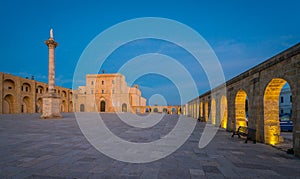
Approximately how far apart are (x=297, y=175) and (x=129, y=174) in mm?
3603

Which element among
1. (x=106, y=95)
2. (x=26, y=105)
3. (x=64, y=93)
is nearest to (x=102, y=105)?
(x=106, y=95)

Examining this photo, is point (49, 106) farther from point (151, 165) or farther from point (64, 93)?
point (64, 93)

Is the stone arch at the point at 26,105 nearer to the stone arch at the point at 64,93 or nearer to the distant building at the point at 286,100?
the stone arch at the point at 64,93

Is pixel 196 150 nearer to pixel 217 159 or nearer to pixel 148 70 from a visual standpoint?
pixel 217 159

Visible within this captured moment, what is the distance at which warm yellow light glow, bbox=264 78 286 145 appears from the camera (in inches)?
277

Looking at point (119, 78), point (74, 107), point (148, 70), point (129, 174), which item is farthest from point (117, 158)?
point (74, 107)

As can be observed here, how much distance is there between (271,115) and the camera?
7.16 meters

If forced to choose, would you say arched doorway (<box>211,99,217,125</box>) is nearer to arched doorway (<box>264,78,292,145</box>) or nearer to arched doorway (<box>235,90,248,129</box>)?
arched doorway (<box>235,90,248,129</box>)

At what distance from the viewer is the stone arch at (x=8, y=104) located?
3188cm

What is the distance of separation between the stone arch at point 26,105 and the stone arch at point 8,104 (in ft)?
8.50

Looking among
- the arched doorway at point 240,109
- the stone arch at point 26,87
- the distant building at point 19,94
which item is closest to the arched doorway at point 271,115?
the arched doorway at point 240,109

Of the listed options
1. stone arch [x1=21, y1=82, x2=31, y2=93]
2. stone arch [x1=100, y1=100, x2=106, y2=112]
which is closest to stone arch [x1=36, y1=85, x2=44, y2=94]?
stone arch [x1=21, y1=82, x2=31, y2=93]

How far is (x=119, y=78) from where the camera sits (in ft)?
152

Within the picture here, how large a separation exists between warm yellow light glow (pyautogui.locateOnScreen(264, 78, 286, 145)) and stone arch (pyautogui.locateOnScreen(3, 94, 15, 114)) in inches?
1550
